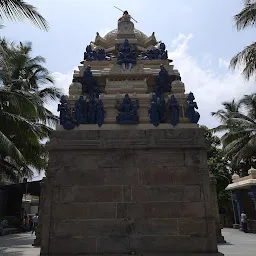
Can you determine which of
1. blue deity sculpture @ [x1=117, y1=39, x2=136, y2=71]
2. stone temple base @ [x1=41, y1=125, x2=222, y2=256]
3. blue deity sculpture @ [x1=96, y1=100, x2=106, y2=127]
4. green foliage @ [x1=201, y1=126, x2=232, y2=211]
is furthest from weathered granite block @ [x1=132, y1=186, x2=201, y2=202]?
green foliage @ [x1=201, y1=126, x2=232, y2=211]

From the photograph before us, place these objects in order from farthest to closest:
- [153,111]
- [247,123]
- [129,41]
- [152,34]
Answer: [247,123] → [152,34] → [129,41] → [153,111]

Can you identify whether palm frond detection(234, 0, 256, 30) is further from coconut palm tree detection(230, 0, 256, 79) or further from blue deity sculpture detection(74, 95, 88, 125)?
blue deity sculpture detection(74, 95, 88, 125)

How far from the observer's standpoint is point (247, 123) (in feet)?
82.7

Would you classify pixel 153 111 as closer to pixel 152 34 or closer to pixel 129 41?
pixel 129 41

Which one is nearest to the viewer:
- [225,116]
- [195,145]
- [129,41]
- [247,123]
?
[195,145]

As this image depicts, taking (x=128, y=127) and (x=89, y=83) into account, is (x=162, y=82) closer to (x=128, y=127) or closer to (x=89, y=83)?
(x=128, y=127)

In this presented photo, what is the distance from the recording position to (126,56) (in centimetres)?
1222

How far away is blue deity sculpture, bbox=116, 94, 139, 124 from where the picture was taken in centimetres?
967

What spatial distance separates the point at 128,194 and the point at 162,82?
466 centimetres

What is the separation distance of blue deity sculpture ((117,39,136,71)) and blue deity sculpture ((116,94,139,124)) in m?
2.49

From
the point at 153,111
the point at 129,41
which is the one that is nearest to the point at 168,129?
the point at 153,111

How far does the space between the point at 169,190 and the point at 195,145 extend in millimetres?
1637

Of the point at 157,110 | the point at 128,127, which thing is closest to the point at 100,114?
the point at 128,127

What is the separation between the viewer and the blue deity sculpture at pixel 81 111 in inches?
382
